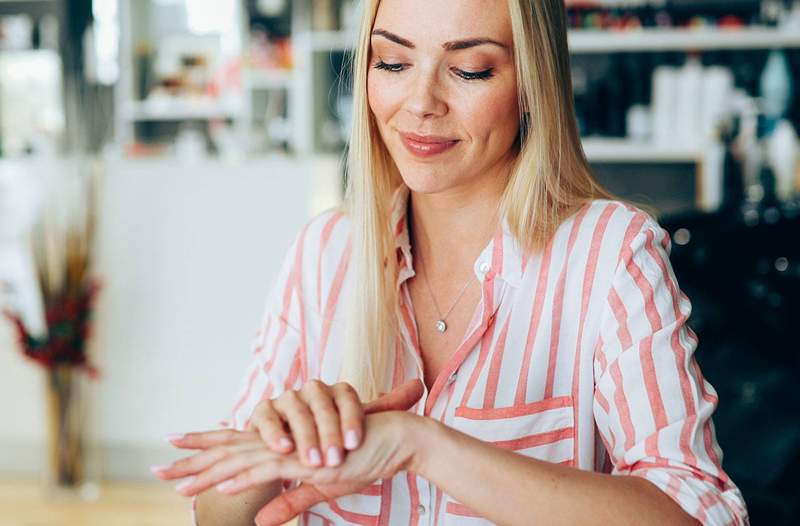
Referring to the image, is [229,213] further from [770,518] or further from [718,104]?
[770,518]

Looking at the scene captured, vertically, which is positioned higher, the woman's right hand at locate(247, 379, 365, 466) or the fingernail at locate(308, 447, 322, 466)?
the woman's right hand at locate(247, 379, 365, 466)

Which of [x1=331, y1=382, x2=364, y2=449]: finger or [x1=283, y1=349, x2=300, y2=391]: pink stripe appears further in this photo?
[x1=283, y1=349, x2=300, y2=391]: pink stripe

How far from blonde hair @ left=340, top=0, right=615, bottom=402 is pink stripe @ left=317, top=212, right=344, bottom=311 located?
42mm

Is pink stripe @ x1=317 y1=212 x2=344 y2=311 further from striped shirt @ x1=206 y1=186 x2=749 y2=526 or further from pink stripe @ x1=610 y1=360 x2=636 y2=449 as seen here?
pink stripe @ x1=610 y1=360 x2=636 y2=449

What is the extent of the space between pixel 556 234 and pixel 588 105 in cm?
292

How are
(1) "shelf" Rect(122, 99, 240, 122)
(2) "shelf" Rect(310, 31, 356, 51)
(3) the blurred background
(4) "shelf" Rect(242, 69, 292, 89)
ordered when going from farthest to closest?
(1) "shelf" Rect(122, 99, 240, 122) → (4) "shelf" Rect(242, 69, 292, 89) → (2) "shelf" Rect(310, 31, 356, 51) → (3) the blurred background

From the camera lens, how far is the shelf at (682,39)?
357cm

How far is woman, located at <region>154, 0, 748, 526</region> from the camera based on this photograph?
0.87 meters

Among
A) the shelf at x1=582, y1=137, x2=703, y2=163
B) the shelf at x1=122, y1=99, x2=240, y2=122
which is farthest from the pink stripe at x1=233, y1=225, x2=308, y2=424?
the shelf at x1=122, y1=99, x2=240, y2=122

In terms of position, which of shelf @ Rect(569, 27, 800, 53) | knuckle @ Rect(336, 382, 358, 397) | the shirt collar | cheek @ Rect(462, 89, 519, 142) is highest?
shelf @ Rect(569, 27, 800, 53)

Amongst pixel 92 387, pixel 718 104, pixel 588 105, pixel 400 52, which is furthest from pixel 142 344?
pixel 400 52

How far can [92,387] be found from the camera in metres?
3.43

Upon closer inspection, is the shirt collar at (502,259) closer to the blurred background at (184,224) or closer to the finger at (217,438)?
the finger at (217,438)

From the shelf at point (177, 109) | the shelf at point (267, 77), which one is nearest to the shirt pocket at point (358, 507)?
the shelf at point (267, 77)
